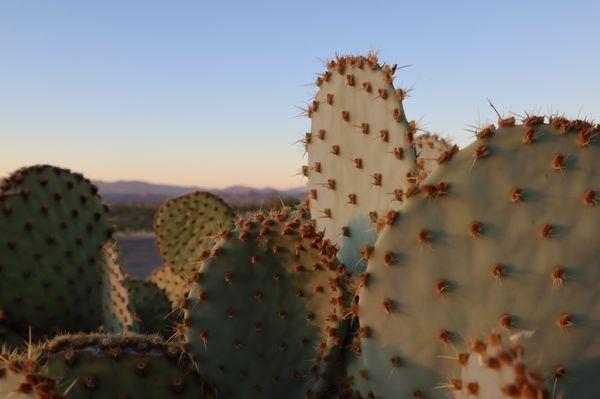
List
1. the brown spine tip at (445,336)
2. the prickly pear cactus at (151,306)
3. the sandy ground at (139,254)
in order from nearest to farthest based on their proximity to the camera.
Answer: the brown spine tip at (445,336) → the prickly pear cactus at (151,306) → the sandy ground at (139,254)

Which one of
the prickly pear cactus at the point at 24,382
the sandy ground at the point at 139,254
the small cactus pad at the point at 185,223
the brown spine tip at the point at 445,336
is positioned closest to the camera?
the prickly pear cactus at the point at 24,382

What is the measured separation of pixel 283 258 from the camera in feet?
6.96

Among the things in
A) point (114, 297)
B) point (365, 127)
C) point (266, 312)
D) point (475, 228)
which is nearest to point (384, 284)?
point (475, 228)

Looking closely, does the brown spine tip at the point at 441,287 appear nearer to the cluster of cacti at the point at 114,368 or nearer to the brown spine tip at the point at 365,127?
the brown spine tip at the point at 365,127

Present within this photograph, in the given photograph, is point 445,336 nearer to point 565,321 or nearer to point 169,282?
point 565,321

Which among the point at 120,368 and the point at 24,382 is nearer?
the point at 24,382

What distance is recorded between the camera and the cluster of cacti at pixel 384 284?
1.61 m

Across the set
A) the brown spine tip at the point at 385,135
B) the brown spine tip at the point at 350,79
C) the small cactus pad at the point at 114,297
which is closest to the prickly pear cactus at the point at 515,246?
the brown spine tip at the point at 385,135

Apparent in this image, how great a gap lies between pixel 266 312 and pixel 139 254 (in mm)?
12669

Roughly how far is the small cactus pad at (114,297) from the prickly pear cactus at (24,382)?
1411 millimetres

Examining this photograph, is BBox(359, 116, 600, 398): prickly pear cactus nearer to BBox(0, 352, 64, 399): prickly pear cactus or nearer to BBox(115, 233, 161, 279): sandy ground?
BBox(0, 352, 64, 399): prickly pear cactus

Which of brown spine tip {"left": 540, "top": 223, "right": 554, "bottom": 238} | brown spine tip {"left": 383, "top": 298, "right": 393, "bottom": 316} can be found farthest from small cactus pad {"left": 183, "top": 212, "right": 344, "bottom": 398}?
brown spine tip {"left": 540, "top": 223, "right": 554, "bottom": 238}

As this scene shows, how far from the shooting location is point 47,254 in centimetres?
328

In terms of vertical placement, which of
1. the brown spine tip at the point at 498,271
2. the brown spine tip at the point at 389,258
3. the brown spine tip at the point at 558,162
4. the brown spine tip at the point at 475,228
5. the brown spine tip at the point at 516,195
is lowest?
the brown spine tip at the point at 389,258
